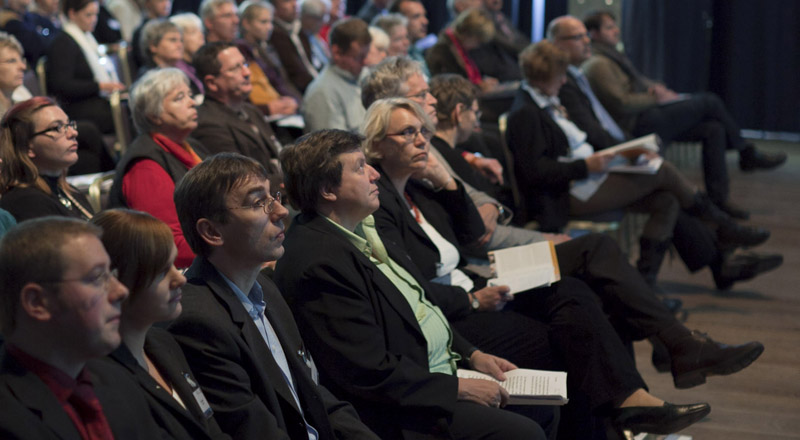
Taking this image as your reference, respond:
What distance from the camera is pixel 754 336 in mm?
4062

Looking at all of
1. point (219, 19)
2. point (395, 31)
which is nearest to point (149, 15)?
point (219, 19)

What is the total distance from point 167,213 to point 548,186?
6.48ft

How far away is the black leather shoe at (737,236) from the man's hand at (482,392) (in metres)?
2.78

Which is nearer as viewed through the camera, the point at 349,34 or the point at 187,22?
the point at 349,34

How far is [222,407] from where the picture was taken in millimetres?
1683

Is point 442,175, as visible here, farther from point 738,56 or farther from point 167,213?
point 738,56

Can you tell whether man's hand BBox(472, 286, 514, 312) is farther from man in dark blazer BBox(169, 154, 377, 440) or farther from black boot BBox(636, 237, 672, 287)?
black boot BBox(636, 237, 672, 287)

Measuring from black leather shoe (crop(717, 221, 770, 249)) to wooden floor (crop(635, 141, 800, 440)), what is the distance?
24cm

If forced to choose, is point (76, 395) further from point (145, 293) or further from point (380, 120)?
point (380, 120)

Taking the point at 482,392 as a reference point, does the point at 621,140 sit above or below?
below

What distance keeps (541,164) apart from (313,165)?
2.17m

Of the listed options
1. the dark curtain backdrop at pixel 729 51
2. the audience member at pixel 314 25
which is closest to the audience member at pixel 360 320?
the audience member at pixel 314 25

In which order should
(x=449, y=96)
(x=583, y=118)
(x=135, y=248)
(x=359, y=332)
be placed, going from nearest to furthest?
(x=135, y=248), (x=359, y=332), (x=449, y=96), (x=583, y=118)

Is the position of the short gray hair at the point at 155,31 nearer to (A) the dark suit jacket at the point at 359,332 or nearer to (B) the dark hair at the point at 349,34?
(B) the dark hair at the point at 349,34
